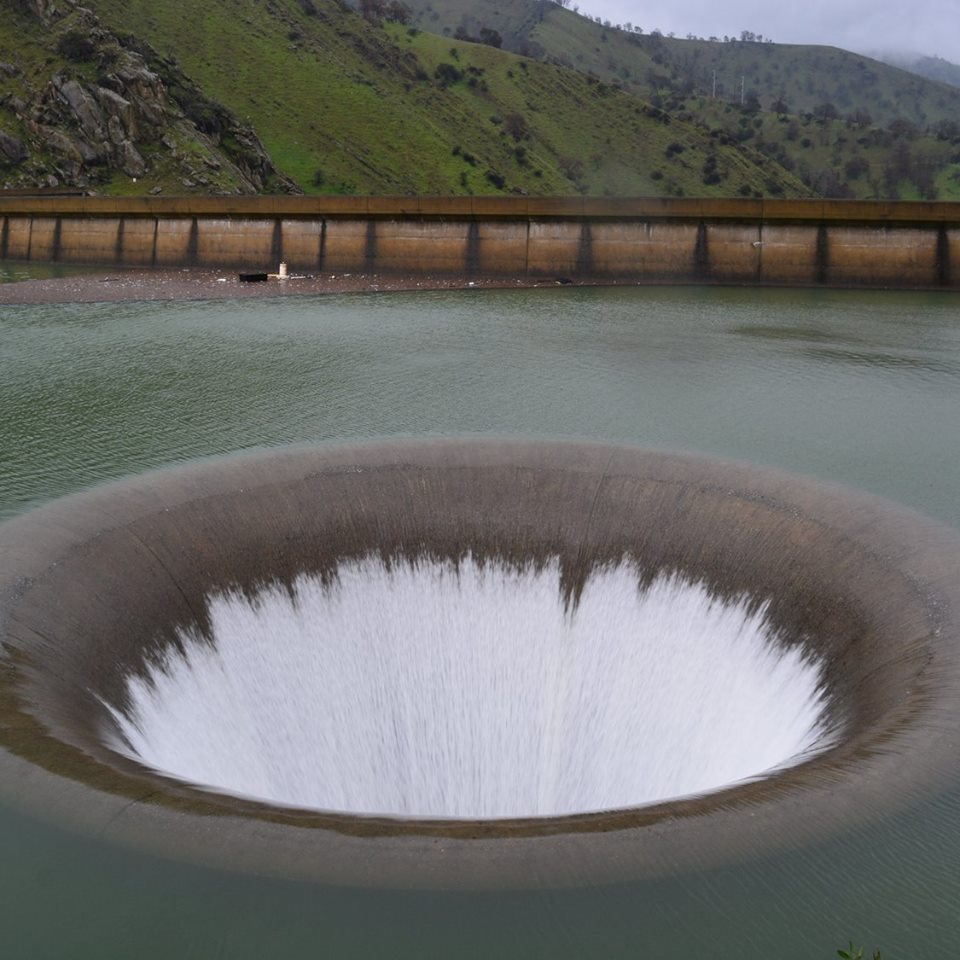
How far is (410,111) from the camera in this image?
78.9 metres

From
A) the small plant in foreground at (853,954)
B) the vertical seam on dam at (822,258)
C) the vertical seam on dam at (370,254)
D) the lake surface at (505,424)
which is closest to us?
the small plant in foreground at (853,954)

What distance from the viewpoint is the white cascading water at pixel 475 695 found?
8555mm

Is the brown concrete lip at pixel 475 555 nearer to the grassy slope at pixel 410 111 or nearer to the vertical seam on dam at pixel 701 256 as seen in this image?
the vertical seam on dam at pixel 701 256

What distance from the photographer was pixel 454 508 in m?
11.5

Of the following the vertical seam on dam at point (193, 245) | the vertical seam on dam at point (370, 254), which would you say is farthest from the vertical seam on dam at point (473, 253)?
the vertical seam on dam at point (193, 245)

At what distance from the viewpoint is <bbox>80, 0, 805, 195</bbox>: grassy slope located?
69312 mm

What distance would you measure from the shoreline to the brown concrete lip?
17.7 m

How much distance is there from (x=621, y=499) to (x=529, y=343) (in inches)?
394

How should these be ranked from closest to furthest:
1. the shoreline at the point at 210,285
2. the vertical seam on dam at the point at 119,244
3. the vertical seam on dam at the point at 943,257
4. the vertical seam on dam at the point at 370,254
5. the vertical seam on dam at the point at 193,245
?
the shoreline at the point at 210,285 < the vertical seam on dam at the point at 943,257 < the vertical seam on dam at the point at 370,254 < the vertical seam on dam at the point at 193,245 < the vertical seam on dam at the point at 119,244

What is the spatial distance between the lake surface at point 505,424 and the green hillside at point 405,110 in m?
29.5

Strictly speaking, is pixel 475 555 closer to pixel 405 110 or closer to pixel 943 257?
pixel 943 257

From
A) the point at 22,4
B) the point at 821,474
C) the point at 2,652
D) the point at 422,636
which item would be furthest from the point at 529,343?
the point at 22,4

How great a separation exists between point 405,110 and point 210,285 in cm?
5125

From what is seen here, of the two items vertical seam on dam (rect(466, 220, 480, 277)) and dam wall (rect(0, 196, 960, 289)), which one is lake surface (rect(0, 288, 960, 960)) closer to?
dam wall (rect(0, 196, 960, 289))
